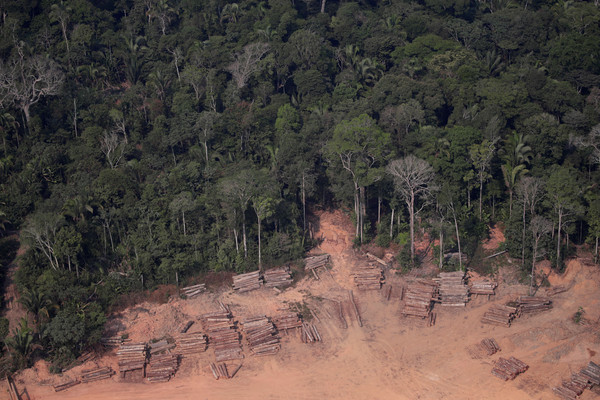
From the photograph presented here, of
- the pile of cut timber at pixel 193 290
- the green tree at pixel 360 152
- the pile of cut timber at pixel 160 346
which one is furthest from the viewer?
the green tree at pixel 360 152

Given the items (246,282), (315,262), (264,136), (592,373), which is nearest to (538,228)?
(592,373)

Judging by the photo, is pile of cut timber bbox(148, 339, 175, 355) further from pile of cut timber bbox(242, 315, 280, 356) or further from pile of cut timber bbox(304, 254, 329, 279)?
pile of cut timber bbox(304, 254, 329, 279)

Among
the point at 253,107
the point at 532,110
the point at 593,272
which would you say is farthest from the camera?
the point at 253,107

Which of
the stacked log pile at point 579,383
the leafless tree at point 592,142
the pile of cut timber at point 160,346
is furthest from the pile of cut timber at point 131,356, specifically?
the leafless tree at point 592,142

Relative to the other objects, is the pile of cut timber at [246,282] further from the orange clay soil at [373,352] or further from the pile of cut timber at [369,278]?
the pile of cut timber at [369,278]

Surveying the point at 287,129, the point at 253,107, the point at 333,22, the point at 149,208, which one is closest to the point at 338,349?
the point at 149,208

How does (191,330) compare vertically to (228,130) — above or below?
below

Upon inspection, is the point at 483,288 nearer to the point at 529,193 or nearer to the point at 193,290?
the point at 529,193

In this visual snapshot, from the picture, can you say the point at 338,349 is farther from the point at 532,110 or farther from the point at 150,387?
the point at 532,110
